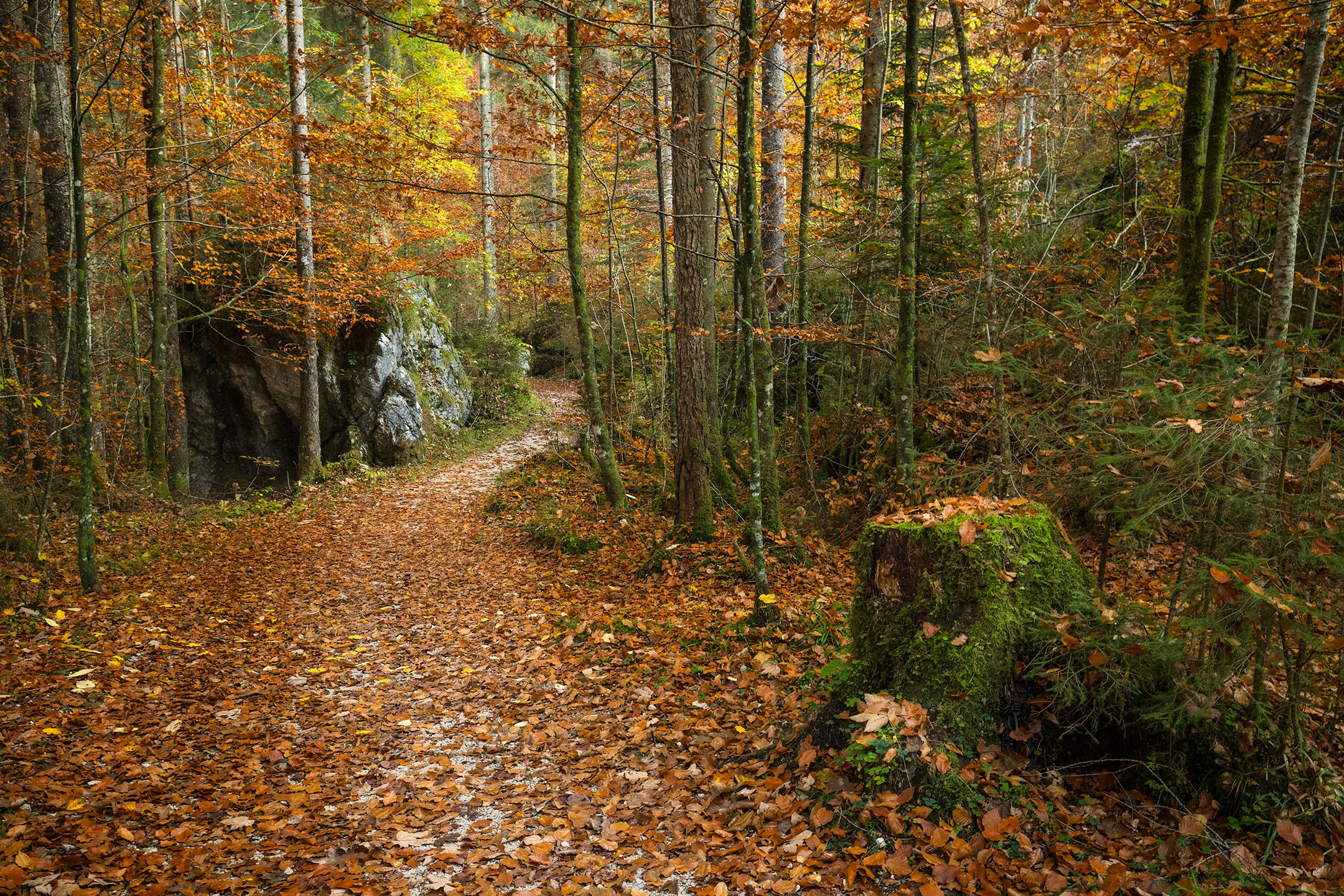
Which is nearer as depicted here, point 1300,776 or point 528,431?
point 1300,776

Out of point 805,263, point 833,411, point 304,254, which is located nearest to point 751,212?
point 805,263

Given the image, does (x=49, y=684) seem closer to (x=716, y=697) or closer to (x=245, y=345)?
(x=716, y=697)

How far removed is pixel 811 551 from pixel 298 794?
524 cm

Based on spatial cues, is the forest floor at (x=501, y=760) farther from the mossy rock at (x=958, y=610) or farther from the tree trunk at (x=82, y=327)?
the tree trunk at (x=82, y=327)

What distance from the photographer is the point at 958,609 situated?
380cm

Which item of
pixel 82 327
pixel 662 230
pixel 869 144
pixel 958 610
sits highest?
pixel 869 144

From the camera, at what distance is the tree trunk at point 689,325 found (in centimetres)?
780

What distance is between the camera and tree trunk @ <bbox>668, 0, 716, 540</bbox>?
25.6 ft

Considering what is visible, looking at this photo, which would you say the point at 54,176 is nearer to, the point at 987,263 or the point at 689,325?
the point at 689,325

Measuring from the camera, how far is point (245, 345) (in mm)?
14133

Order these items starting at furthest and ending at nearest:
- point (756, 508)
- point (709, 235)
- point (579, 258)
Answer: point (709, 235) → point (579, 258) → point (756, 508)

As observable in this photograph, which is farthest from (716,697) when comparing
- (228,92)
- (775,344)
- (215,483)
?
(228,92)

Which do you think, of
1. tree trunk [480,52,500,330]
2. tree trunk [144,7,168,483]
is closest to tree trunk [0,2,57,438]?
tree trunk [144,7,168,483]

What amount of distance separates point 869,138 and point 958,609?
26.8ft
